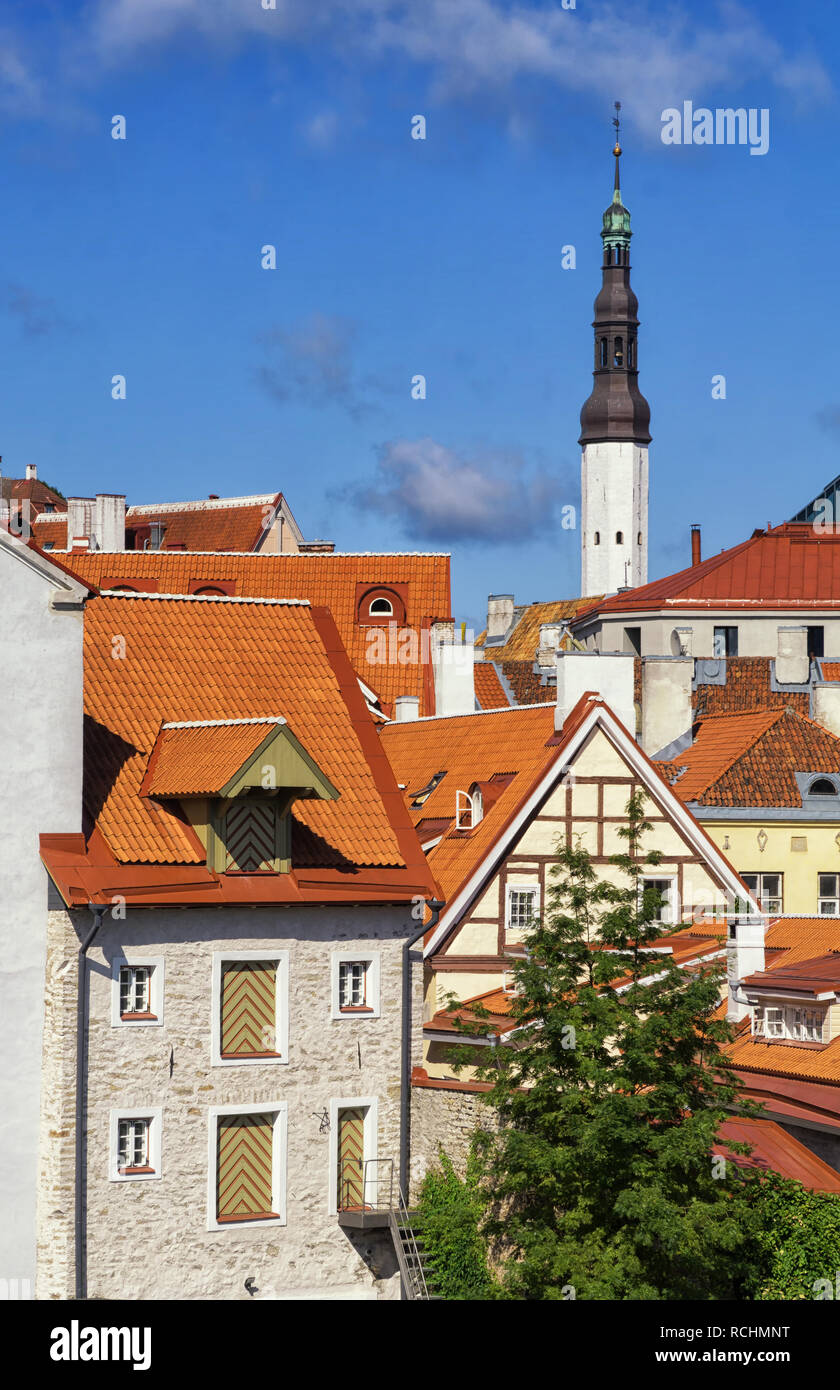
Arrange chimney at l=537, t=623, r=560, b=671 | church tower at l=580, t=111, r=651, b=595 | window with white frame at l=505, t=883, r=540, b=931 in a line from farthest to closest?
church tower at l=580, t=111, r=651, b=595
chimney at l=537, t=623, r=560, b=671
window with white frame at l=505, t=883, r=540, b=931

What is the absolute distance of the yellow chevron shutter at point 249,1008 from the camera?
1467 inches

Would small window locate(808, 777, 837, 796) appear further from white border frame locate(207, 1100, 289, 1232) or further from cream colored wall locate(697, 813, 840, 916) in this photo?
white border frame locate(207, 1100, 289, 1232)

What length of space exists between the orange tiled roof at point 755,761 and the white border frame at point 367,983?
17555 mm

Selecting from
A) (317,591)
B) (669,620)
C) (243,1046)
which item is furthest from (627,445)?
(243,1046)

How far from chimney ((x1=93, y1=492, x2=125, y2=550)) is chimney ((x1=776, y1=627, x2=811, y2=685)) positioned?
72.0 ft

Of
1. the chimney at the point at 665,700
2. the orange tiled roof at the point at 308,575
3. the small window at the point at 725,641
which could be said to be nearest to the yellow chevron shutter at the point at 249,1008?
the chimney at the point at 665,700

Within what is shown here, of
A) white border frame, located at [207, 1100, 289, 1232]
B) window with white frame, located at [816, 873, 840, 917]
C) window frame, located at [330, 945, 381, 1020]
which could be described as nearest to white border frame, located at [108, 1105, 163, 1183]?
white border frame, located at [207, 1100, 289, 1232]

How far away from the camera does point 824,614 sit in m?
88.5

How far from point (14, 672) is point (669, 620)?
5572cm

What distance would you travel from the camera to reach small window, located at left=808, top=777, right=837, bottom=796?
183 ft

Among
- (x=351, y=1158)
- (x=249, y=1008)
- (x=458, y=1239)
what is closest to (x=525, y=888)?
(x=351, y=1158)

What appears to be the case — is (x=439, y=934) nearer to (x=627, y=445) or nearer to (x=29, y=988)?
(x=29, y=988)

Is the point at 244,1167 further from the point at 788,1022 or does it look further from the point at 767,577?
the point at 767,577

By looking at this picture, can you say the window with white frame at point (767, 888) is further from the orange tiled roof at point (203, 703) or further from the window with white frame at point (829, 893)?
the orange tiled roof at point (203, 703)
